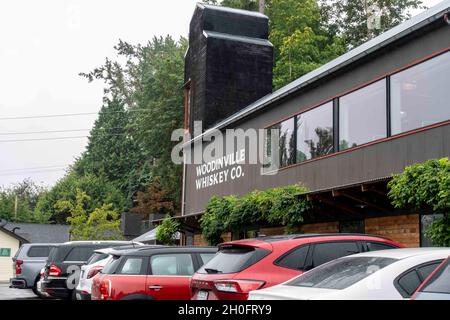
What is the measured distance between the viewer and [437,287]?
18.8ft

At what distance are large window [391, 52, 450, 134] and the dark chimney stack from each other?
13744mm

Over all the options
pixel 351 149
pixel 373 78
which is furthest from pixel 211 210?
pixel 373 78

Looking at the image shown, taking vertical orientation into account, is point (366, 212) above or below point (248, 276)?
above

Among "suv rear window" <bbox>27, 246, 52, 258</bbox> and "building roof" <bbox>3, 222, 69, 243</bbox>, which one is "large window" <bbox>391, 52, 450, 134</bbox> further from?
"building roof" <bbox>3, 222, 69, 243</bbox>

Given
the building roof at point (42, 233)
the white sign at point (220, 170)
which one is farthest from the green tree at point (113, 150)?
the white sign at point (220, 170)

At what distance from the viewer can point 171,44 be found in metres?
62.0

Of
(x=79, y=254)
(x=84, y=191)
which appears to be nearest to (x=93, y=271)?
(x=79, y=254)

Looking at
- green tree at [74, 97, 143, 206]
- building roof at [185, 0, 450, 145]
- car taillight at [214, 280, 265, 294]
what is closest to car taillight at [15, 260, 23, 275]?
building roof at [185, 0, 450, 145]

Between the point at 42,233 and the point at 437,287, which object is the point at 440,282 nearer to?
the point at 437,287

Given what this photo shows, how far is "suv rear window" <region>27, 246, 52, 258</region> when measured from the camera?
943 inches

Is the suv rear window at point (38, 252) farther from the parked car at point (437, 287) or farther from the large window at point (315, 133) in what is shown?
the parked car at point (437, 287)
